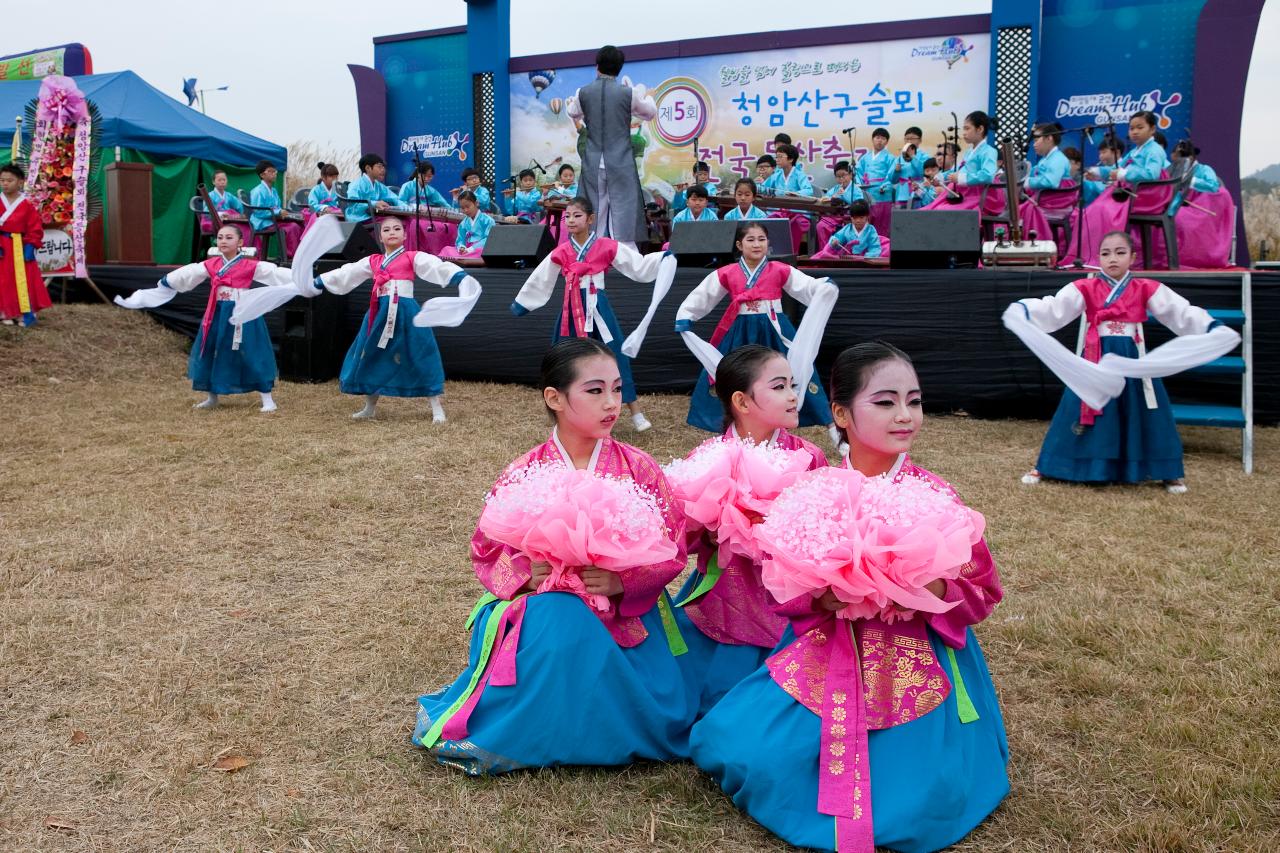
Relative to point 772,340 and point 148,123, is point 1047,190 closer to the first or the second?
point 772,340

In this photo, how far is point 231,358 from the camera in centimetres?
715

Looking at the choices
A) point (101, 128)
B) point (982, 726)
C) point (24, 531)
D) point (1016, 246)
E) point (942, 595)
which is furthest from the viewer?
point (101, 128)

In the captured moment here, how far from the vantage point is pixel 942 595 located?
196 cm

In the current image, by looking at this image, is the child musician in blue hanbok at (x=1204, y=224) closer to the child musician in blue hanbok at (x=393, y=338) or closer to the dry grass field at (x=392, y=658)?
the dry grass field at (x=392, y=658)

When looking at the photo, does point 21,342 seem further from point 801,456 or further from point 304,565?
point 801,456

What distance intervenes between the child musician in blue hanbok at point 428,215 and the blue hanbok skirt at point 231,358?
4180 mm

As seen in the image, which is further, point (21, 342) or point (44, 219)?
point (44, 219)

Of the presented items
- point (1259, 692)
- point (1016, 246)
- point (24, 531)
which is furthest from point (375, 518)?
point (1016, 246)

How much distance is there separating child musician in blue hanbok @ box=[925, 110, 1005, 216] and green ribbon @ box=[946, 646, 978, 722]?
6.94 m

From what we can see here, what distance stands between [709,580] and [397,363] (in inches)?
181

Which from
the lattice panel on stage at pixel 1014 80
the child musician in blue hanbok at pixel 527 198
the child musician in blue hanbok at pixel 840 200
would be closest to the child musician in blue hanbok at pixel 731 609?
the child musician in blue hanbok at pixel 840 200

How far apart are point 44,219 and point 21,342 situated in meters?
1.62

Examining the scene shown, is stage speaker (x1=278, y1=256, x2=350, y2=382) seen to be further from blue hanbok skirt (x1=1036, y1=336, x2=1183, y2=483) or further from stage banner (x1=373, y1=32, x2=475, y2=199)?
stage banner (x1=373, y1=32, x2=475, y2=199)

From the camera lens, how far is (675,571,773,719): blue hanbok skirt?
2.50 m
